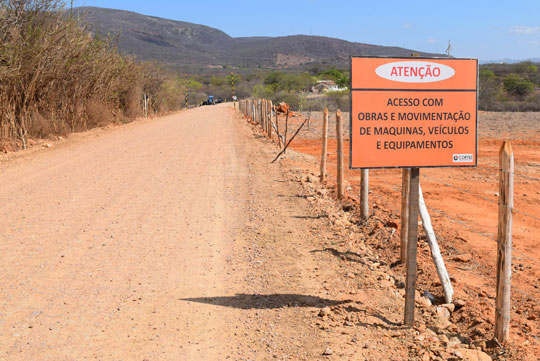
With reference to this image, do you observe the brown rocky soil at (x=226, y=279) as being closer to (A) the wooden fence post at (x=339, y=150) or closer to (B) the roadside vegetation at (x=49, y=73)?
(A) the wooden fence post at (x=339, y=150)

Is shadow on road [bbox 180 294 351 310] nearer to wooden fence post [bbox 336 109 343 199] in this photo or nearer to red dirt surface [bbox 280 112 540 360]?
red dirt surface [bbox 280 112 540 360]

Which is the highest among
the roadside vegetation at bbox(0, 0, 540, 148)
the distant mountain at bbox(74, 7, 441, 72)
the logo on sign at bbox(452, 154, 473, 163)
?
the distant mountain at bbox(74, 7, 441, 72)

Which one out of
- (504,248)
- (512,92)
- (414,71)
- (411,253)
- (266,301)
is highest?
(512,92)

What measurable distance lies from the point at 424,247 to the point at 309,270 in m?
1.90

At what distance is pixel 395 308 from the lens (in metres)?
5.09

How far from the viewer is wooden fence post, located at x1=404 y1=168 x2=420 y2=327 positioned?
4.62 m

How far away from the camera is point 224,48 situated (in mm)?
194750

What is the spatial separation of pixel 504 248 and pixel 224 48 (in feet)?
648

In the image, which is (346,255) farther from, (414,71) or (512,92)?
(512,92)

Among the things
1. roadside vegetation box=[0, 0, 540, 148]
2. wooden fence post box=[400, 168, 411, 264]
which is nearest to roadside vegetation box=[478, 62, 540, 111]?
roadside vegetation box=[0, 0, 540, 148]

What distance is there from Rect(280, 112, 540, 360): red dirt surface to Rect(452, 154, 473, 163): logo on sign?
0.61 metres

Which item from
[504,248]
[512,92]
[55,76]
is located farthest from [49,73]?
[512,92]

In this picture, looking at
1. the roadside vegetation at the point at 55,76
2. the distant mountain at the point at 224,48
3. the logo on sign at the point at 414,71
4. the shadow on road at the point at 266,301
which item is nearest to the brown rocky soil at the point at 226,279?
the shadow on road at the point at 266,301

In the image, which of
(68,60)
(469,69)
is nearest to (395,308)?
(469,69)
